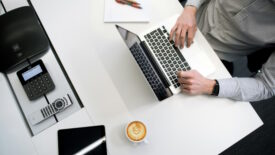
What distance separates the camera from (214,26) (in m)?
1.07

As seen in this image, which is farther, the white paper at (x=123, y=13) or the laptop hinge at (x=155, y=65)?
the white paper at (x=123, y=13)

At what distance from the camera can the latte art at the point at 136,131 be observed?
811 mm

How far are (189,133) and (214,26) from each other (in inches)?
20.1

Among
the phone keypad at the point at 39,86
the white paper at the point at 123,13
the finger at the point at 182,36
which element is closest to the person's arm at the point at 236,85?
the finger at the point at 182,36

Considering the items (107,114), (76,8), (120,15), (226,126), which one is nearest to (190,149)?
(226,126)

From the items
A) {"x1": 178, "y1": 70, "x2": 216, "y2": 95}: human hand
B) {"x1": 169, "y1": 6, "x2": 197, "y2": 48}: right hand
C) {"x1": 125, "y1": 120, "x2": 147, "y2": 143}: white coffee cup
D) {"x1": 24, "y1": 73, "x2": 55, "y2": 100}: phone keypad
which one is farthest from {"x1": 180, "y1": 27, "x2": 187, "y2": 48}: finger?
{"x1": 24, "y1": 73, "x2": 55, "y2": 100}: phone keypad

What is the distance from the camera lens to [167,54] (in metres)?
0.90

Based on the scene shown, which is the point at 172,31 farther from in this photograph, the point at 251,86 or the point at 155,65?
the point at 251,86

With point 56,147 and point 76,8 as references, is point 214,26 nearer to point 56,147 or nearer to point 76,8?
point 76,8

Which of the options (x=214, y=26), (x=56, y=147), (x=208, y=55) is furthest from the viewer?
(x=214, y=26)

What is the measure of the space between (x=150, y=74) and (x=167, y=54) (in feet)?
0.40

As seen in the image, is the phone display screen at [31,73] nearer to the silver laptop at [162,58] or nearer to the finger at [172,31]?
the silver laptop at [162,58]

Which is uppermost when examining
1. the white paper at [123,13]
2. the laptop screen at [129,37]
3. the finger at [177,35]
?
the white paper at [123,13]

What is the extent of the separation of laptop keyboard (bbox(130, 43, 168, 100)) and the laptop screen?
0.04 meters
